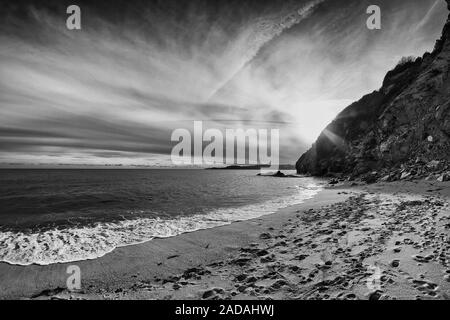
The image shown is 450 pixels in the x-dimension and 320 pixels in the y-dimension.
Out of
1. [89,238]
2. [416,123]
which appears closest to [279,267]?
[89,238]

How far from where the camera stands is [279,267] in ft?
21.0

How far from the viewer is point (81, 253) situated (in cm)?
906

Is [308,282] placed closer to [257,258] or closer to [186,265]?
[257,258]

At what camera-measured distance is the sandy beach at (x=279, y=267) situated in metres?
4.82

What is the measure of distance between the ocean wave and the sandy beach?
2.33 feet

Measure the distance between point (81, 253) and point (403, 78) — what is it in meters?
71.4

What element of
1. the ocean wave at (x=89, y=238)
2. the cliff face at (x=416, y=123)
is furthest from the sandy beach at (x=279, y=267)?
the cliff face at (x=416, y=123)

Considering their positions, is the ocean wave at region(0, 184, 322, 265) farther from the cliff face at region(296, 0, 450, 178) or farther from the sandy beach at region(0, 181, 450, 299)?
the cliff face at region(296, 0, 450, 178)

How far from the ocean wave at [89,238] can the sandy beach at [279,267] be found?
27.9 inches

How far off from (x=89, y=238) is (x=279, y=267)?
32.7ft

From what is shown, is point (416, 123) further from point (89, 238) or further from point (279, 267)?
point (89, 238)

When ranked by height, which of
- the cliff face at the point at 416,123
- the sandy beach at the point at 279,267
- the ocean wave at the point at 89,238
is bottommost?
the ocean wave at the point at 89,238

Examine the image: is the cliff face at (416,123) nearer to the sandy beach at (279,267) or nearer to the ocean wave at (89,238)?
the sandy beach at (279,267)
